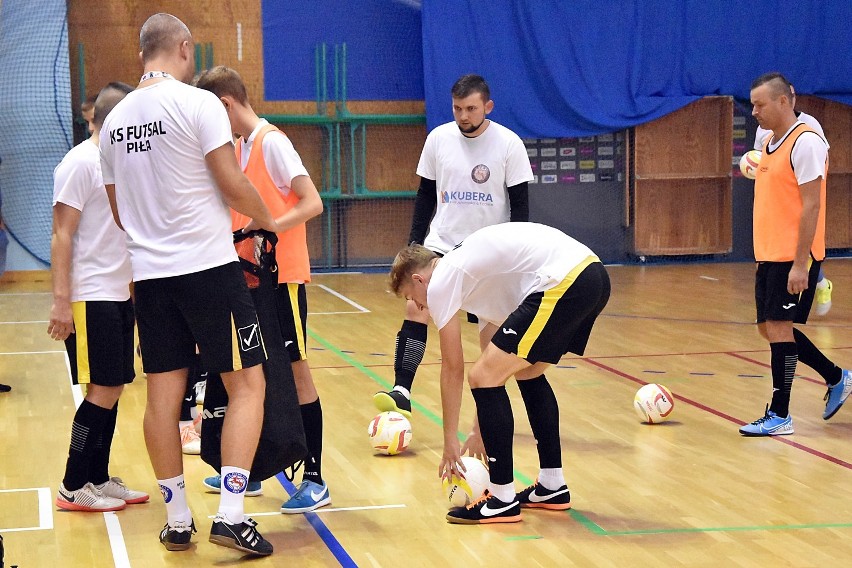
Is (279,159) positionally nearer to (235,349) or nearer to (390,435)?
(235,349)

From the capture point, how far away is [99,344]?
443cm

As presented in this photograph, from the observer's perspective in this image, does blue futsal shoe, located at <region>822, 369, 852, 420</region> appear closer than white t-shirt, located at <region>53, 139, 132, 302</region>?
No

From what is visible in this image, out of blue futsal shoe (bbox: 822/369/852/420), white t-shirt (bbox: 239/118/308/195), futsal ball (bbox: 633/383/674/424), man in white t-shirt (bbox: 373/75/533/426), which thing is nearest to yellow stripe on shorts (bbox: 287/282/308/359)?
white t-shirt (bbox: 239/118/308/195)

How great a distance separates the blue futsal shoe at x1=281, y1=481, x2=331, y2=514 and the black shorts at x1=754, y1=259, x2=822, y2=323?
258 cm

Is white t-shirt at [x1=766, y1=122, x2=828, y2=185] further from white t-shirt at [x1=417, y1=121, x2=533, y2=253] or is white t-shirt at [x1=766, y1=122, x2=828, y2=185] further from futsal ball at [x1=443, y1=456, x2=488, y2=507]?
futsal ball at [x1=443, y1=456, x2=488, y2=507]

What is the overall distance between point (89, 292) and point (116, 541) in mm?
988

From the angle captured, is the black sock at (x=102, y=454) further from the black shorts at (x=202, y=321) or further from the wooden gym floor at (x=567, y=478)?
the black shorts at (x=202, y=321)

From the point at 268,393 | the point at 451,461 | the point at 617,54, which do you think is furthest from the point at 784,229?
the point at 617,54

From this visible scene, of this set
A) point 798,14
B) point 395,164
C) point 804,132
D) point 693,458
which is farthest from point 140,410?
point 798,14

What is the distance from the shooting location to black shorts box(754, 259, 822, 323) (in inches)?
225

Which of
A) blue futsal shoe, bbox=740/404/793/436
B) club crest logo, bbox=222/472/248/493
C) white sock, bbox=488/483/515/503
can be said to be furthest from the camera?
blue futsal shoe, bbox=740/404/793/436

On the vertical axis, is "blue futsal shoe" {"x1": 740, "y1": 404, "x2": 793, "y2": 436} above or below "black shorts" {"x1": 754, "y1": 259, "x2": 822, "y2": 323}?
below

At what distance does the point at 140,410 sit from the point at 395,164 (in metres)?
8.93

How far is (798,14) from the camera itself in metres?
15.1
